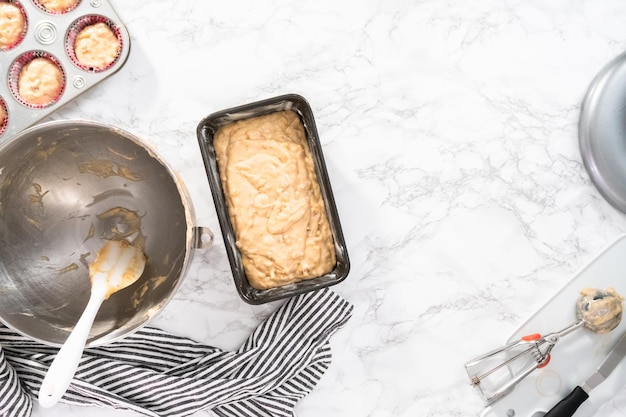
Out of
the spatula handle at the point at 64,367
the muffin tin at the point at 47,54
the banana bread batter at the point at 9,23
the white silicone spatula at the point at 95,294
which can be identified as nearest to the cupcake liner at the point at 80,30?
the muffin tin at the point at 47,54

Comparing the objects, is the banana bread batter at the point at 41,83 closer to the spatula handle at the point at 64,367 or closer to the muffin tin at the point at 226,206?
the muffin tin at the point at 226,206

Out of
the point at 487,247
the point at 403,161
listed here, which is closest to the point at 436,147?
the point at 403,161

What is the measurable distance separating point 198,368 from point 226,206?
16.3 inches

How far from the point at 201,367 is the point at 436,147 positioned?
0.74 m

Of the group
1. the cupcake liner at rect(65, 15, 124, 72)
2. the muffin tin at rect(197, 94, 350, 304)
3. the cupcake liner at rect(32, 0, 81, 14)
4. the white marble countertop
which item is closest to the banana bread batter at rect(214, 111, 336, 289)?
the muffin tin at rect(197, 94, 350, 304)

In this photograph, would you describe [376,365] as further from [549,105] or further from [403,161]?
[549,105]

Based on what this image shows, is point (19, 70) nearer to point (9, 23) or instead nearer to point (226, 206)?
point (9, 23)

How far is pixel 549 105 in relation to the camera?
1.50 meters

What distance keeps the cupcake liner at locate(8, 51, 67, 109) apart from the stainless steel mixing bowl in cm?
25

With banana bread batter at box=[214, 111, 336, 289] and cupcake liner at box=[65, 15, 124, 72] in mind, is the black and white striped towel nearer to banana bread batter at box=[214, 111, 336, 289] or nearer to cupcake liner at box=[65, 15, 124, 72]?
banana bread batter at box=[214, 111, 336, 289]

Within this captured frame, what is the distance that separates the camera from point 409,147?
148 cm

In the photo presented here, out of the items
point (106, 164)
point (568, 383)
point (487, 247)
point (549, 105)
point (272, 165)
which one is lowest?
point (568, 383)

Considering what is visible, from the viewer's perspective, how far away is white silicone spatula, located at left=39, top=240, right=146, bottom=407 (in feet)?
3.21

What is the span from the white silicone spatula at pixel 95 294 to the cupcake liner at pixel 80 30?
40 cm
